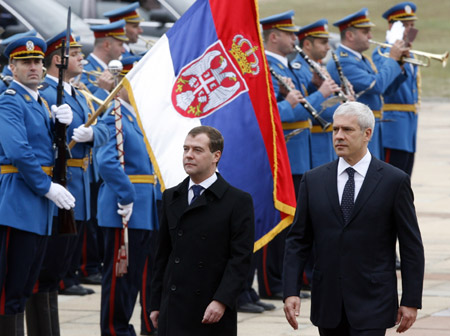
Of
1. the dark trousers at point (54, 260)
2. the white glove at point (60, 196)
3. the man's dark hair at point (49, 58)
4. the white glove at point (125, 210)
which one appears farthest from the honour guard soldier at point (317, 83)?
the white glove at point (60, 196)

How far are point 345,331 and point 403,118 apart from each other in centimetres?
572

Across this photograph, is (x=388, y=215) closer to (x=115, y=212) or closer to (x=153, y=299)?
(x=153, y=299)

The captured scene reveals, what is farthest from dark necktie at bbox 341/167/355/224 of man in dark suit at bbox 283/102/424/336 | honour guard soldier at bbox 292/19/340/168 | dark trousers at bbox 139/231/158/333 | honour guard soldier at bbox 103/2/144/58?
honour guard soldier at bbox 103/2/144/58

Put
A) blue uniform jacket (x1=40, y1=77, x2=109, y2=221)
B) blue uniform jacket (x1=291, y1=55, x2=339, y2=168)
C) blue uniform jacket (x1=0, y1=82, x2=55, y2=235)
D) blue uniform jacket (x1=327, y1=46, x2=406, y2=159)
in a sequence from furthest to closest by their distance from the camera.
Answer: blue uniform jacket (x1=327, y1=46, x2=406, y2=159)
blue uniform jacket (x1=291, y1=55, x2=339, y2=168)
blue uniform jacket (x1=40, y1=77, x2=109, y2=221)
blue uniform jacket (x1=0, y1=82, x2=55, y2=235)

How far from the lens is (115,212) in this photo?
7.75 m

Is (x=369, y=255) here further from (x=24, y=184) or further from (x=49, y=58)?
(x=49, y=58)

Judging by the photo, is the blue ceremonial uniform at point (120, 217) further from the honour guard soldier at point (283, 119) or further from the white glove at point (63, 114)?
the honour guard soldier at point (283, 119)

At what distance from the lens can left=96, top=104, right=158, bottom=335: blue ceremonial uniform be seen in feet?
25.0

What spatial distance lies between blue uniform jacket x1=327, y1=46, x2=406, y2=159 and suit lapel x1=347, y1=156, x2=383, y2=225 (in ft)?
15.6

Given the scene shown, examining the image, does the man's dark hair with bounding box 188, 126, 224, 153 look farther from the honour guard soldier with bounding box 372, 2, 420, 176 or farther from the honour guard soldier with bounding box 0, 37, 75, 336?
the honour guard soldier with bounding box 372, 2, 420, 176

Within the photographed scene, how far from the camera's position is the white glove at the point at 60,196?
7003mm

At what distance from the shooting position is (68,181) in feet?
25.0

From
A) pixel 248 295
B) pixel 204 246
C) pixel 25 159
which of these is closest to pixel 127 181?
pixel 25 159

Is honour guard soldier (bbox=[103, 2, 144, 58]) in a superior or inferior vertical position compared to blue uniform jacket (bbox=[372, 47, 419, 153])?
superior
